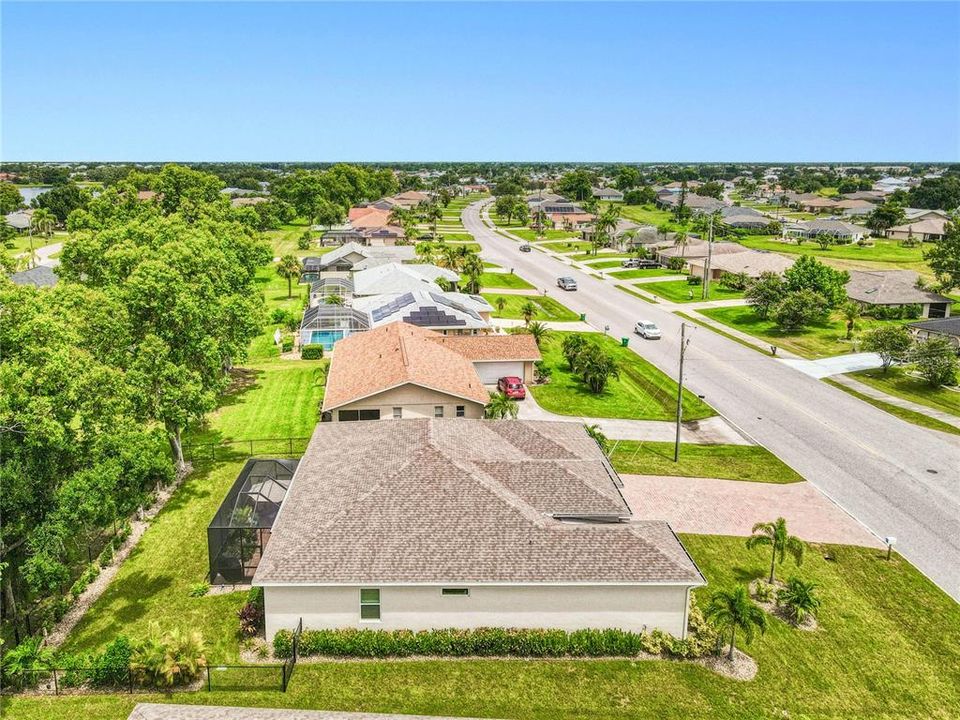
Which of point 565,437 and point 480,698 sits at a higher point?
point 565,437

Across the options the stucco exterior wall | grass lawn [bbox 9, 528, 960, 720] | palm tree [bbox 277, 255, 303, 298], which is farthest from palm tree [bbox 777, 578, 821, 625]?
palm tree [bbox 277, 255, 303, 298]

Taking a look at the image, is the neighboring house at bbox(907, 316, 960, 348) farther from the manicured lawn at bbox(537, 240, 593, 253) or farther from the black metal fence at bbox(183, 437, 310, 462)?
the manicured lawn at bbox(537, 240, 593, 253)

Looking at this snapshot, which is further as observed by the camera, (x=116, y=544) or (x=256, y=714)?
(x=116, y=544)

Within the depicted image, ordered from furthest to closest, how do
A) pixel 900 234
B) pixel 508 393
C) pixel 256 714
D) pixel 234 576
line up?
1. pixel 900 234
2. pixel 508 393
3. pixel 234 576
4. pixel 256 714

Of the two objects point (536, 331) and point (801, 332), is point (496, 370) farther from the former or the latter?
point (801, 332)

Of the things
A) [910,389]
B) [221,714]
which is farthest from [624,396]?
[221,714]

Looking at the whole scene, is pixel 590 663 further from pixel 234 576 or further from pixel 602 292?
pixel 602 292

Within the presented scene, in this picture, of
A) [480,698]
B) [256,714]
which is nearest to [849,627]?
[480,698]
